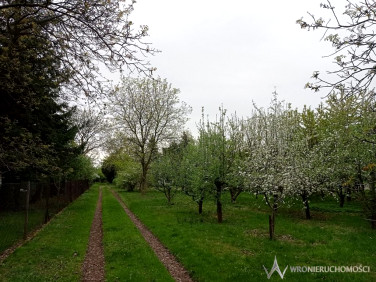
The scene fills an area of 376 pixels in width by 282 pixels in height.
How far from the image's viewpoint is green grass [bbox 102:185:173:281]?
23.7 feet

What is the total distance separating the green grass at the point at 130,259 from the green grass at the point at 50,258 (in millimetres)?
869

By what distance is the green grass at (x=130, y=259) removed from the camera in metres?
7.23

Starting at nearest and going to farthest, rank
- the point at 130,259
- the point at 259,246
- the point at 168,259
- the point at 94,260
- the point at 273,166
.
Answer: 1. the point at 130,259
2. the point at 94,260
3. the point at 168,259
4. the point at 259,246
5. the point at 273,166

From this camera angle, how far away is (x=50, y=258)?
8758 mm

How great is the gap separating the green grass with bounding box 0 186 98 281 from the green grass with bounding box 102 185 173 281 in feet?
2.85

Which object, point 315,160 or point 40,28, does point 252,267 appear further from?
point 315,160

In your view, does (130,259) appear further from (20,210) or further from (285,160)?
(285,160)

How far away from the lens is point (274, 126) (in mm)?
14750

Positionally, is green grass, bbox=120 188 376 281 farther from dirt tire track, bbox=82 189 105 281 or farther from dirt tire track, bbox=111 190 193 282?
dirt tire track, bbox=82 189 105 281

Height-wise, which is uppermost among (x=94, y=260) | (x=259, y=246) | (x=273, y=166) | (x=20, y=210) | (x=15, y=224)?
(x=273, y=166)

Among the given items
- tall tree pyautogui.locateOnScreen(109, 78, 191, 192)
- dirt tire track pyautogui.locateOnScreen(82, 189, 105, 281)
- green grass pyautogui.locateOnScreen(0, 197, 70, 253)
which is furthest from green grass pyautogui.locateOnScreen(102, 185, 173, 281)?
tall tree pyautogui.locateOnScreen(109, 78, 191, 192)

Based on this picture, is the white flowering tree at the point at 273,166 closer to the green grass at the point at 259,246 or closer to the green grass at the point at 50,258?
the green grass at the point at 259,246

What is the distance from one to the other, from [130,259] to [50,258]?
257 centimetres

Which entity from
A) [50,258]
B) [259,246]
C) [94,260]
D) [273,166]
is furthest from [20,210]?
[273,166]
